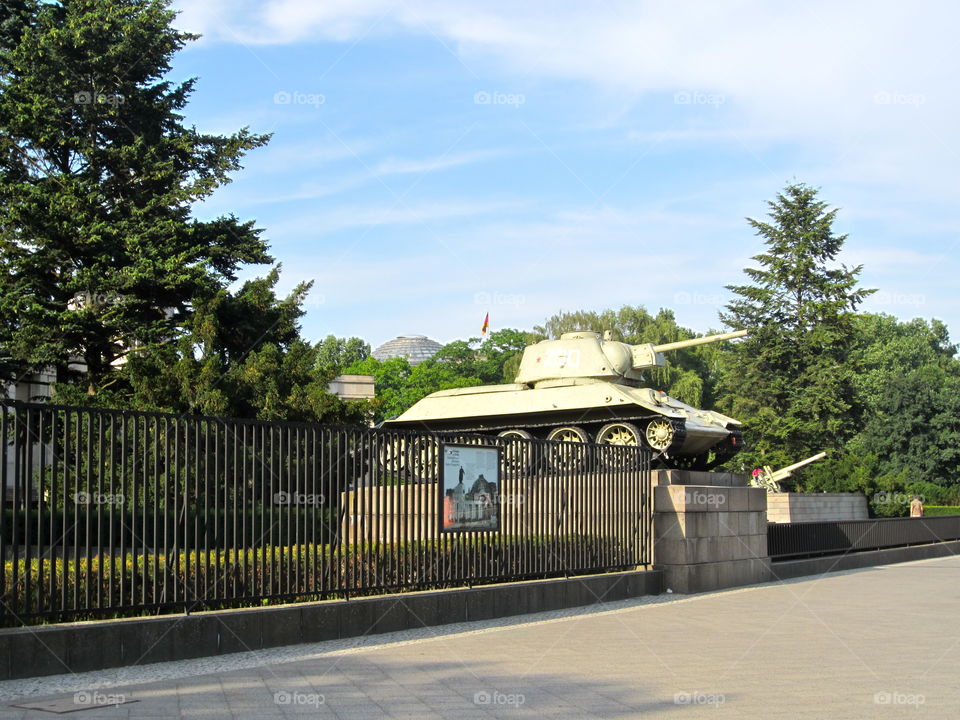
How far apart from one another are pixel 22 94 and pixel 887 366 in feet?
225

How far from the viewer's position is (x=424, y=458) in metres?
11.2

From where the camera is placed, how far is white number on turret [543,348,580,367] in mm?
27578

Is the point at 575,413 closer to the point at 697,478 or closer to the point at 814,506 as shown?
the point at 697,478

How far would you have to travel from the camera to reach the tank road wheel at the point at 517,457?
12.3 metres

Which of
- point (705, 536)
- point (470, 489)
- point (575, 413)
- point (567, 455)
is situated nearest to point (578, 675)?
point (470, 489)

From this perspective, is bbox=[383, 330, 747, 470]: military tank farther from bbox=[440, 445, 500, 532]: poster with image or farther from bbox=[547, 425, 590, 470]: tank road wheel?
bbox=[440, 445, 500, 532]: poster with image

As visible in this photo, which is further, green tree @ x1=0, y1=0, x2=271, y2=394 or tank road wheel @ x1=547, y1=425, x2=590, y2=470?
green tree @ x1=0, y1=0, x2=271, y2=394

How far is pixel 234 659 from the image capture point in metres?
8.47

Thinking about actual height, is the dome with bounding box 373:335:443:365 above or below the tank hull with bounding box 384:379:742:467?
above

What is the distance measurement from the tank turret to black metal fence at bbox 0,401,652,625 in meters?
14.4

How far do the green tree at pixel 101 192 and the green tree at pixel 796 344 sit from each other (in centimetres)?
2765

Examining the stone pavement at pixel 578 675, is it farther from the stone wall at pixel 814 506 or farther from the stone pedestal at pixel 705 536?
the stone wall at pixel 814 506

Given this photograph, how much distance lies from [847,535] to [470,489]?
1240 cm

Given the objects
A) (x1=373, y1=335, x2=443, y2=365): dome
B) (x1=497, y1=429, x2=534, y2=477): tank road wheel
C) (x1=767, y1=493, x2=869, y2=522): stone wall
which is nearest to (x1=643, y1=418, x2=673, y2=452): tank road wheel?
(x1=767, y1=493, x2=869, y2=522): stone wall
